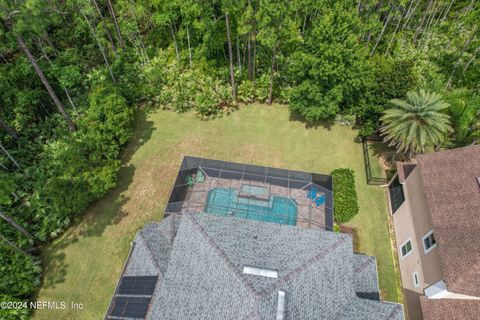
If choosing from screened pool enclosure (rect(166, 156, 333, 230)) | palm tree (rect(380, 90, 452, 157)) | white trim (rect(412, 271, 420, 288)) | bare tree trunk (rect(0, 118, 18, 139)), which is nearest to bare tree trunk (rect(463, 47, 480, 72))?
palm tree (rect(380, 90, 452, 157))

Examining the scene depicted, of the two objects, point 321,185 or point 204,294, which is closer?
point 204,294

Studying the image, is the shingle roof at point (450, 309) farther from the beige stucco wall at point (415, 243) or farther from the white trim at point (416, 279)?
the white trim at point (416, 279)

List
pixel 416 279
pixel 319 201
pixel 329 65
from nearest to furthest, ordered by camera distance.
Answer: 1. pixel 416 279
2. pixel 319 201
3. pixel 329 65

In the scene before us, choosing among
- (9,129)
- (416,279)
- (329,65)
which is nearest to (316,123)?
(329,65)

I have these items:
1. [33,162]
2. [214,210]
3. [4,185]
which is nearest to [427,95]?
[214,210]

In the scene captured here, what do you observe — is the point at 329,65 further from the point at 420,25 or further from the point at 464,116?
the point at 420,25

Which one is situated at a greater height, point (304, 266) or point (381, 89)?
point (381, 89)

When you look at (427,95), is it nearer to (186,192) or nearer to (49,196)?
(186,192)
